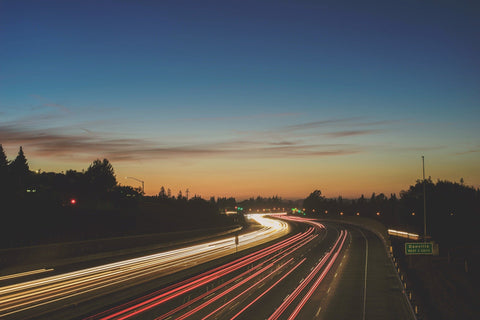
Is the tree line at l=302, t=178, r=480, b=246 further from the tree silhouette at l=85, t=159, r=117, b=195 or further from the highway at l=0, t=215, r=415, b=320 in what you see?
the tree silhouette at l=85, t=159, r=117, b=195

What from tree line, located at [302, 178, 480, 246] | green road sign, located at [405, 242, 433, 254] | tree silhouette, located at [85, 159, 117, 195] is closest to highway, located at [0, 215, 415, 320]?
green road sign, located at [405, 242, 433, 254]

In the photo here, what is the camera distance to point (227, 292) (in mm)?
30453

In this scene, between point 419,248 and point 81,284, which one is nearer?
point 81,284

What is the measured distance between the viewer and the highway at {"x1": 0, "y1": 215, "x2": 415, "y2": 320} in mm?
24312

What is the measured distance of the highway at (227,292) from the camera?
24.3 m

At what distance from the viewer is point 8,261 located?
1439 inches

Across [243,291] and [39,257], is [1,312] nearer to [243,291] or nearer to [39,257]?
[243,291]

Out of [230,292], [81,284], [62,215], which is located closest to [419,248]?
A: [230,292]

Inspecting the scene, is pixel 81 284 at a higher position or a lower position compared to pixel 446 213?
lower

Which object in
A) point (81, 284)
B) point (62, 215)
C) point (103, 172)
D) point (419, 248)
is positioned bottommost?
point (81, 284)

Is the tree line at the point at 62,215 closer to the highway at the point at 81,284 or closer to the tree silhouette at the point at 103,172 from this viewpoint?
the highway at the point at 81,284

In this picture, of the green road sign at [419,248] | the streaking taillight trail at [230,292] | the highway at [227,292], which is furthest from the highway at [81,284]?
the green road sign at [419,248]

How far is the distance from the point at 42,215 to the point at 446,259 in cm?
5239

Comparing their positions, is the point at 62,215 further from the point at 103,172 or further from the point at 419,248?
the point at 103,172
